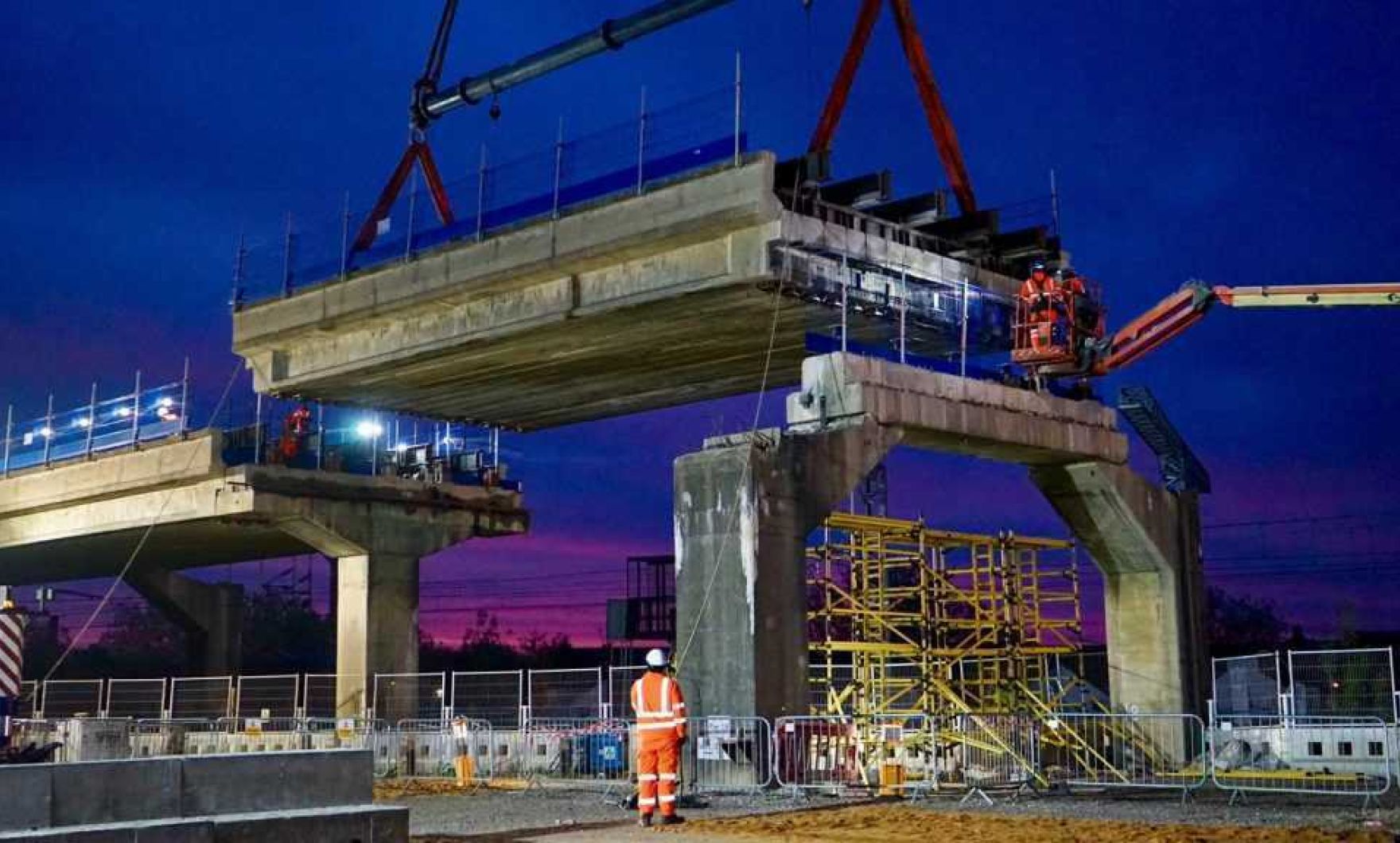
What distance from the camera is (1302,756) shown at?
2548 cm

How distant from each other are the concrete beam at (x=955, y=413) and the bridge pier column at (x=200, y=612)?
37.7 metres

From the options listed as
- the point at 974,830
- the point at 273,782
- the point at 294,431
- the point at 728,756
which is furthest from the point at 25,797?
the point at 294,431

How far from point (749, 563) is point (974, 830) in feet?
25.3

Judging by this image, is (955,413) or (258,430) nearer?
(955,413)

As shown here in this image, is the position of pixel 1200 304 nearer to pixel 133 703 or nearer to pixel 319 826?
pixel 319 826

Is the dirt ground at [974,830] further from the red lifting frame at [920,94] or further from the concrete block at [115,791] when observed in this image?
the red lifting frame at [920,94]

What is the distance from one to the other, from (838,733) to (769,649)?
1.58m

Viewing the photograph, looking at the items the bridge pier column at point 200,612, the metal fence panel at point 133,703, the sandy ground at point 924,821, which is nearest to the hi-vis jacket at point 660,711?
the sandy ground at point 924,821

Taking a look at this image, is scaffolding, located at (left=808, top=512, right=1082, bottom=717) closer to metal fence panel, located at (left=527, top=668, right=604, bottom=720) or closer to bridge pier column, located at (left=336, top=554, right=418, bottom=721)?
metal fence panel, located at (left=527, top=668, right=604, bottom=720)

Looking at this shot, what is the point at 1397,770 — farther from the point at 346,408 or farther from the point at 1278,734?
the point at 346,408

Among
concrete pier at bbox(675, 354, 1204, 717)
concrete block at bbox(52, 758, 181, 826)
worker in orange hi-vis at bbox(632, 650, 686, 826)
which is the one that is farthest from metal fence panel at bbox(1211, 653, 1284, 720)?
concrete block at bbox(52, 758, 181, 826)

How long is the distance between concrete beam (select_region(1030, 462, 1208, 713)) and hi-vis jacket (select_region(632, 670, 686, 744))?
15848mm

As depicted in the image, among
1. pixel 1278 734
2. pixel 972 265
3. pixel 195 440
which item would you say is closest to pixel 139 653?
pixel 195 440

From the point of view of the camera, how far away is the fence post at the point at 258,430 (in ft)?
131
